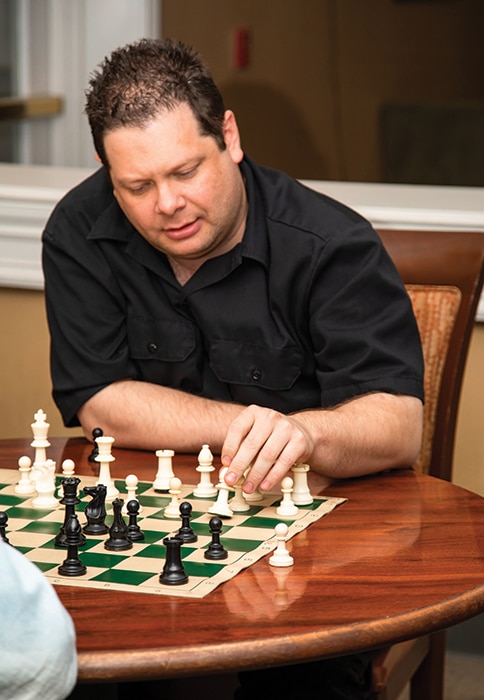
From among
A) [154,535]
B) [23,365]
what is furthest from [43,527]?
[23,365]

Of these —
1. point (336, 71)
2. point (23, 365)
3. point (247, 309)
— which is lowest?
point (23, 365)

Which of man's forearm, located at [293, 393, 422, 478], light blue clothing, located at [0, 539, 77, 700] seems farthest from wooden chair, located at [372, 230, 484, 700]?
light blue clothing, located at [0, 539, 77, 700]

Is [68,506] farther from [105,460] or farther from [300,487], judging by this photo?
[300,487]

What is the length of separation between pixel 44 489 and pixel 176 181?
606mm

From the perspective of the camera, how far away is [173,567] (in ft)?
4.56

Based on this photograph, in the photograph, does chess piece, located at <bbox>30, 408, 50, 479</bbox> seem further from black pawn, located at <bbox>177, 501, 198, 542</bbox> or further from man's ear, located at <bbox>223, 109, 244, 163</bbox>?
man's ear, located at <bbox>223, 109, 244, 163</bbox>

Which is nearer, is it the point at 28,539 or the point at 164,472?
the point at 28,539

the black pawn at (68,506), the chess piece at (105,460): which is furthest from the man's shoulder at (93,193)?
the black pawn at (68,506)

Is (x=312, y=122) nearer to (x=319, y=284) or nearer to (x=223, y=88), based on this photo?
(x=223, y=88)

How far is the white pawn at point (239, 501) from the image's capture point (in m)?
1.70

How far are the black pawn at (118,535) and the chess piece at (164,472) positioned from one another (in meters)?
0.27

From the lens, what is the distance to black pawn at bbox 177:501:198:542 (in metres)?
1.52

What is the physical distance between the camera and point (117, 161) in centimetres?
204

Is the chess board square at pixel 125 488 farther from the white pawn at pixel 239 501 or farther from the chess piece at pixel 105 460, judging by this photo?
the white pawn at pixel 239 501
